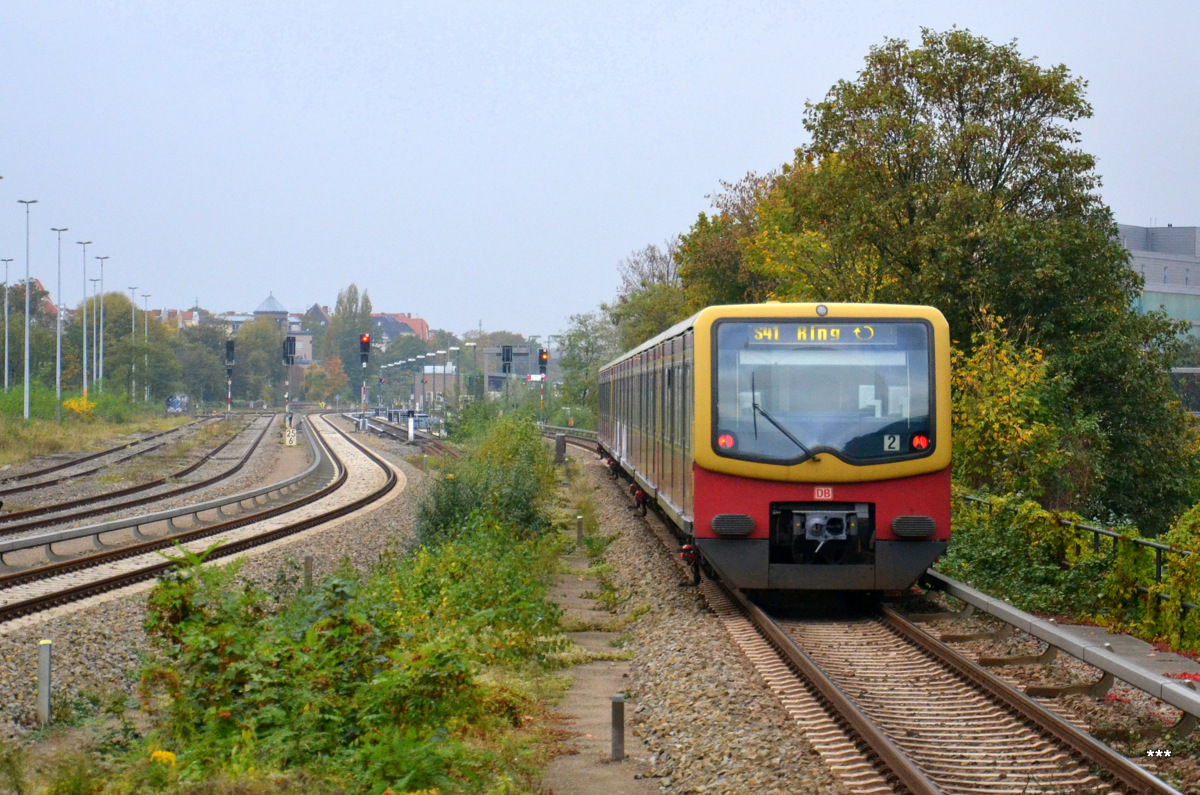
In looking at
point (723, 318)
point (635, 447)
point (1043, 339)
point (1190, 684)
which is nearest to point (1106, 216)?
point (1043, 339)

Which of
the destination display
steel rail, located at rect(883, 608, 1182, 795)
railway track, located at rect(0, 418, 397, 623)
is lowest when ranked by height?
railway track, located at rect(0, 418, 397, 623)

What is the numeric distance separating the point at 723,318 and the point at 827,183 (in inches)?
658

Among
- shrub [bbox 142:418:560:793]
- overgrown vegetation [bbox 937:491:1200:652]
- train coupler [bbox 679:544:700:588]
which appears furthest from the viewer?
train coupler [bbox 679:544:700:588]

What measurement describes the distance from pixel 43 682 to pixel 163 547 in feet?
33.3

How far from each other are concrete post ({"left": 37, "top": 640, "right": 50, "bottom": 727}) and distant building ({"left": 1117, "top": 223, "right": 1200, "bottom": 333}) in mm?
65819

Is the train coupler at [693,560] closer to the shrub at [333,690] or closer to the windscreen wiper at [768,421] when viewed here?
the windscreen wiper at [768,421]

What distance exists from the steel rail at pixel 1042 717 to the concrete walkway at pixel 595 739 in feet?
7.72

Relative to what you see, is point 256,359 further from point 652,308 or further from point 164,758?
point 164,758

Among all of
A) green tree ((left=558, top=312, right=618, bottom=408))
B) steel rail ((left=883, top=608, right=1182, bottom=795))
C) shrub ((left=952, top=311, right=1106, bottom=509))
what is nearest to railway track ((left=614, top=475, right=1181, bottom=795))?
steel rail ((left=883, top=608, right=1182, bottom=795))

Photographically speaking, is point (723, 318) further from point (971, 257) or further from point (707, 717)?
point (971, 257)

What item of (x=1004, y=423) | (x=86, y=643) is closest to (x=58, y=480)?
(x=86, y=643)

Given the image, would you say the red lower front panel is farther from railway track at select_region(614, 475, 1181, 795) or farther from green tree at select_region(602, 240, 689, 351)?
green tree at select_region(602, 240, 689, 351)

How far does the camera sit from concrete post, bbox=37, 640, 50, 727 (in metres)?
9.88

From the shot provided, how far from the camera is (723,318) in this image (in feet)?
39.6
